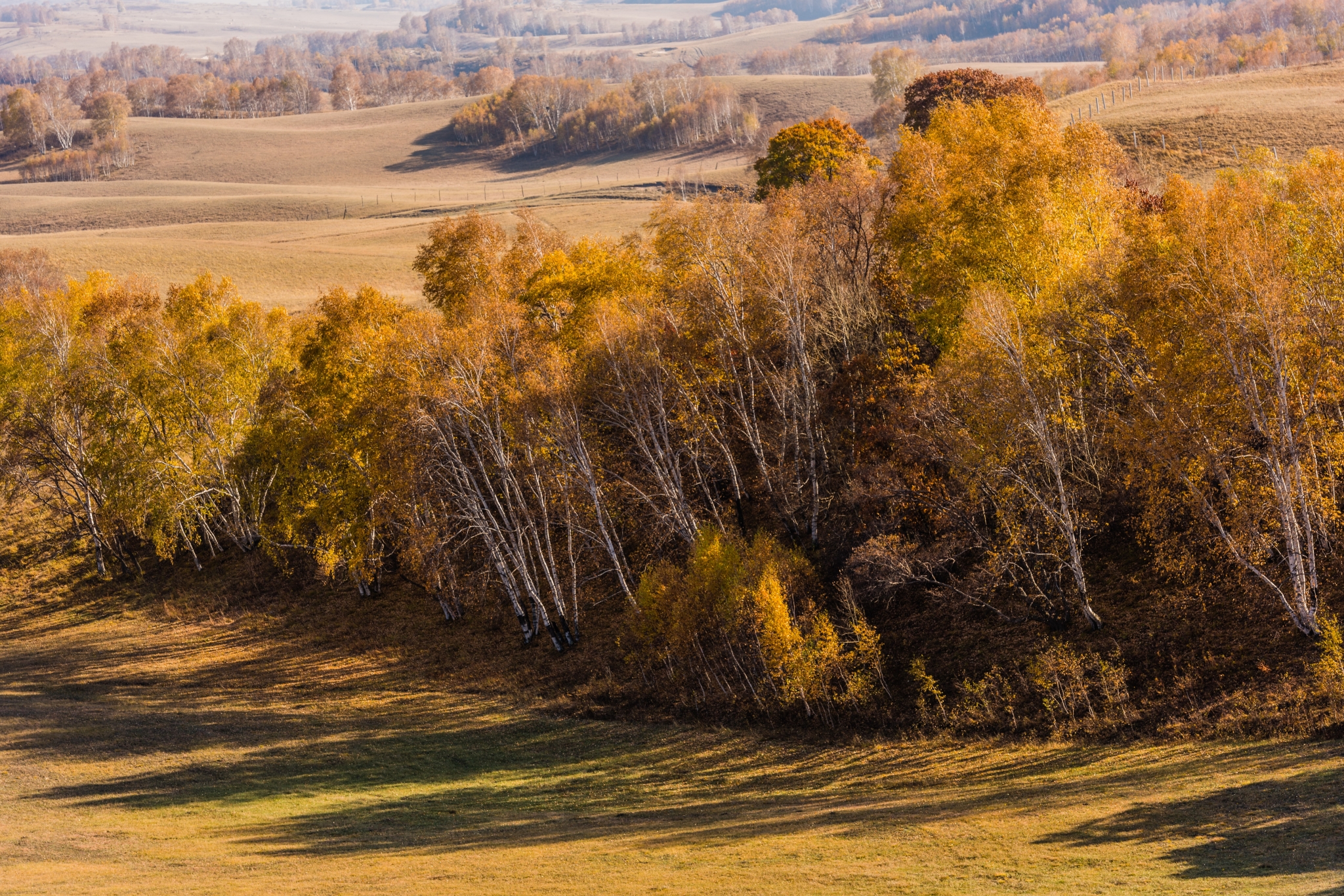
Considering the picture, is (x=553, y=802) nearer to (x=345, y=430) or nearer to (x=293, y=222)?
(x=345, y=430)

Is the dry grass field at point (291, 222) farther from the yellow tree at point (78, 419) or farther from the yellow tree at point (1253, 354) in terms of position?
the yellow tree at point (1253, 354)

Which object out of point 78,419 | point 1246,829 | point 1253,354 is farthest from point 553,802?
point 78,419

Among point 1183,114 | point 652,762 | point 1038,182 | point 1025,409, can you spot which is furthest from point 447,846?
point 1183,114

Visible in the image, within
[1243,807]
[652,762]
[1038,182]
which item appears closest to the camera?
[1243,807]

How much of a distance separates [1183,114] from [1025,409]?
69599mm

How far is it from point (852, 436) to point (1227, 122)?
200 ft

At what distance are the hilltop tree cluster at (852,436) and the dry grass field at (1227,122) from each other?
99.8ft

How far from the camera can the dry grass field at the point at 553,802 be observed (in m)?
23.3

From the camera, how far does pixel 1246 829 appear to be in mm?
23156

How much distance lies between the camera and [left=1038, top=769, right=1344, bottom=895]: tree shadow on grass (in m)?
21.3

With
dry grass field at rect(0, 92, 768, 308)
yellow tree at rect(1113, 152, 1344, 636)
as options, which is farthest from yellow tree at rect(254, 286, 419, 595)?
dry grass field at rect(0, 92, 768, 308)

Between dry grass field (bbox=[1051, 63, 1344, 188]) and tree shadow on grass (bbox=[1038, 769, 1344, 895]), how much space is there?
55031 millimetres

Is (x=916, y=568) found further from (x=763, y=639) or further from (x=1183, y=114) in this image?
(x=1183, y=114)

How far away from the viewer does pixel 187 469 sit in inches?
2195
